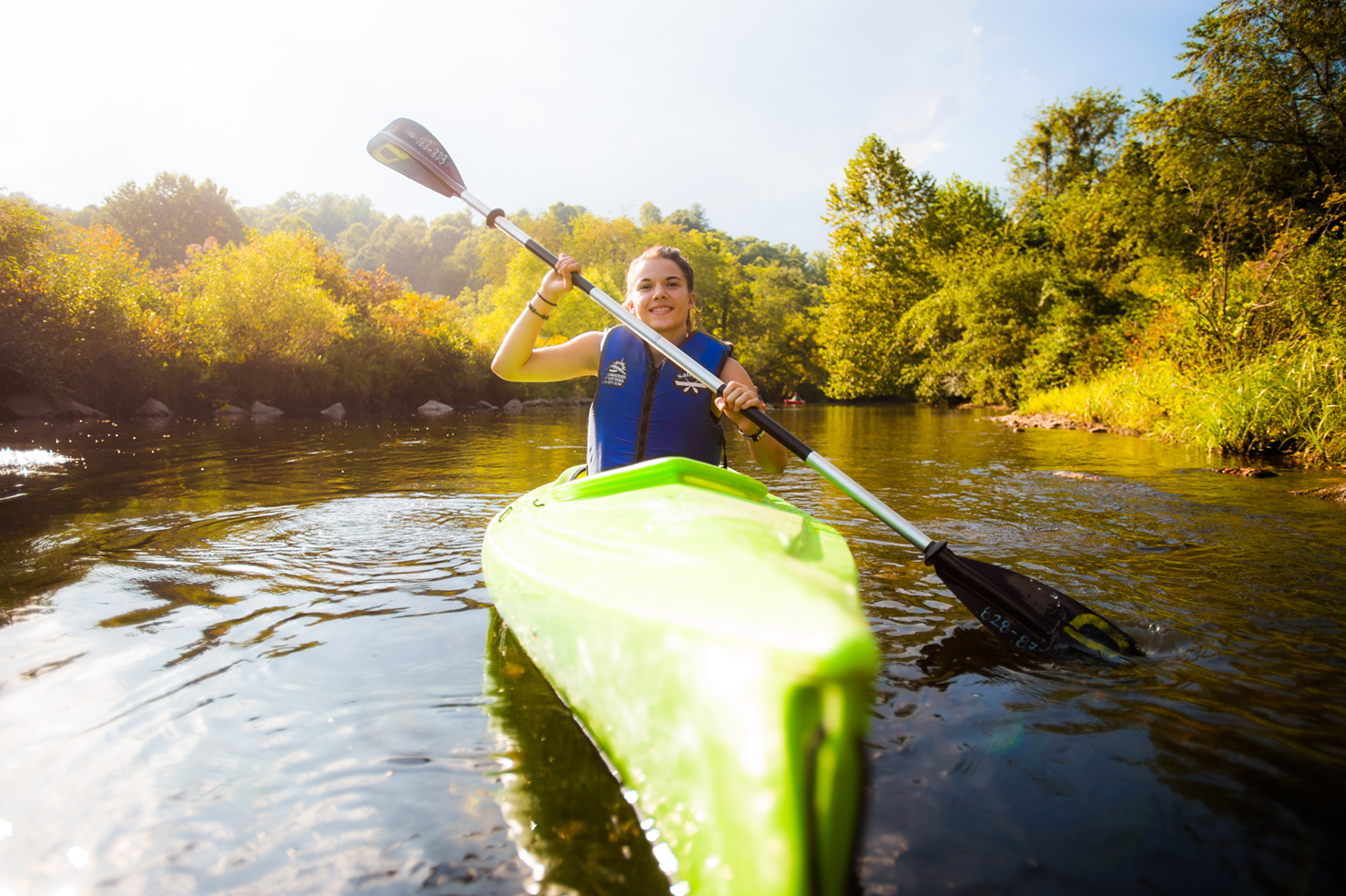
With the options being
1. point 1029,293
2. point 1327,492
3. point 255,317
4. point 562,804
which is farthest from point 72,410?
point 1029,293

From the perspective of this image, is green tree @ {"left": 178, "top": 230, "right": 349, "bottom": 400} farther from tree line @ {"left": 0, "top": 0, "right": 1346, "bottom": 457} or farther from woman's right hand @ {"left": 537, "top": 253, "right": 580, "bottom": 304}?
woman's right hand @ {"left": 537, "top": 253, "right": 580, "bottom": 304}

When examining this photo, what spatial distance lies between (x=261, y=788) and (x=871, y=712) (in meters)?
1.52


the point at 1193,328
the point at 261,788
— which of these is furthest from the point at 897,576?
the point at 1193,328

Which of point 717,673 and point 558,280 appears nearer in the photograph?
point 717,673

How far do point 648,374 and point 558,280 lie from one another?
702mm

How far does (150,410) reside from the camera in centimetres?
1553

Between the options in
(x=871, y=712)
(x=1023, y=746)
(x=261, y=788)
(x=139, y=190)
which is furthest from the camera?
(x=139, y=190)

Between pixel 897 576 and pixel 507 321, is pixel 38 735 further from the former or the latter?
pixel 507 321

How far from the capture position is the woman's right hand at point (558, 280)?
123 inches

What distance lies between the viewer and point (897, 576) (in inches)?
123

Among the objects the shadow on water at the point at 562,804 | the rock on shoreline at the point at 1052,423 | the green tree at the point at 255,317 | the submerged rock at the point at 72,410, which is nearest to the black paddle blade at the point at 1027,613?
the shadow on water at the point at 562,804

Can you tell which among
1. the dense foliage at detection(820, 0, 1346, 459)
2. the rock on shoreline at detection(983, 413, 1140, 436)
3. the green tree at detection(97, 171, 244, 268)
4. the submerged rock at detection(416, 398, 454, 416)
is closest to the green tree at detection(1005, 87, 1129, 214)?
the dense foliage at detection(820, 0, 1346, 459)

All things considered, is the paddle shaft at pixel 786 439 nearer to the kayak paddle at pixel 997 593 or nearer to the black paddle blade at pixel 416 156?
the kayak paddle at pixel 997 593

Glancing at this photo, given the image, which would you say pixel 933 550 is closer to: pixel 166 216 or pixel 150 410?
pixel 150 410
